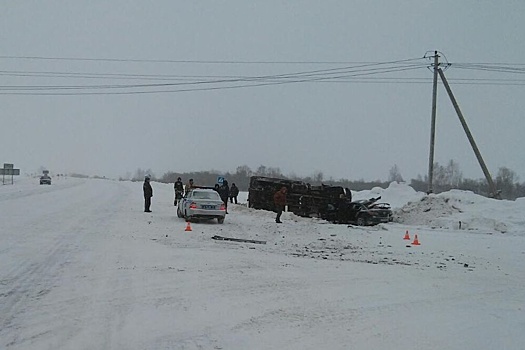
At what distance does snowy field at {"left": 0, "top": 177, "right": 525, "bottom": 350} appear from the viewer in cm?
648

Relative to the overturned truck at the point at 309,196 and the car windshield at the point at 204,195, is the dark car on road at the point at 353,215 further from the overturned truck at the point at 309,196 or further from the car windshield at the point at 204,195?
the car windshield at the point at 204,195

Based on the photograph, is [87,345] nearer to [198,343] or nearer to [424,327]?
[198,343]

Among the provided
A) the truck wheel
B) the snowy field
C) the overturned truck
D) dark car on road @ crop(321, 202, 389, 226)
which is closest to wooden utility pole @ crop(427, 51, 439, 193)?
the overturned truck

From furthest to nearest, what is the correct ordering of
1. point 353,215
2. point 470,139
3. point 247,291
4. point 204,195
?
point 470,139, point 353,215, point 204,195, point 247,291

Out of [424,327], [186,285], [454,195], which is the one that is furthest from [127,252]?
[454,195]

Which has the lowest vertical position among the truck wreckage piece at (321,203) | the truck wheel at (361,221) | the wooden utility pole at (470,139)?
the truck wheel at (361,221)

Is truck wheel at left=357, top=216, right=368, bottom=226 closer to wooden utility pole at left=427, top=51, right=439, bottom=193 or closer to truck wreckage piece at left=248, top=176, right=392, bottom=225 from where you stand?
truck wreckage piece at left=248, top=176, right=392, bottom=225

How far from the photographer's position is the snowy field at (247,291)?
648cm

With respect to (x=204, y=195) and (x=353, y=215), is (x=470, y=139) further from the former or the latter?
(x=204, y=195)

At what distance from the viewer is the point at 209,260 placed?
40.5 ft

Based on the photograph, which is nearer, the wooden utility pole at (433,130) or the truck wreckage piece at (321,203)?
the truck wreckage piece at (321,203)

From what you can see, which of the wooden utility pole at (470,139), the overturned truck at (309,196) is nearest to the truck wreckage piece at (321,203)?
the overturned truck at (309,196)

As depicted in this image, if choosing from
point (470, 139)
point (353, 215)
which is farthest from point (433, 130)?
point (353, 215)

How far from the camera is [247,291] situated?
907 centimetres
